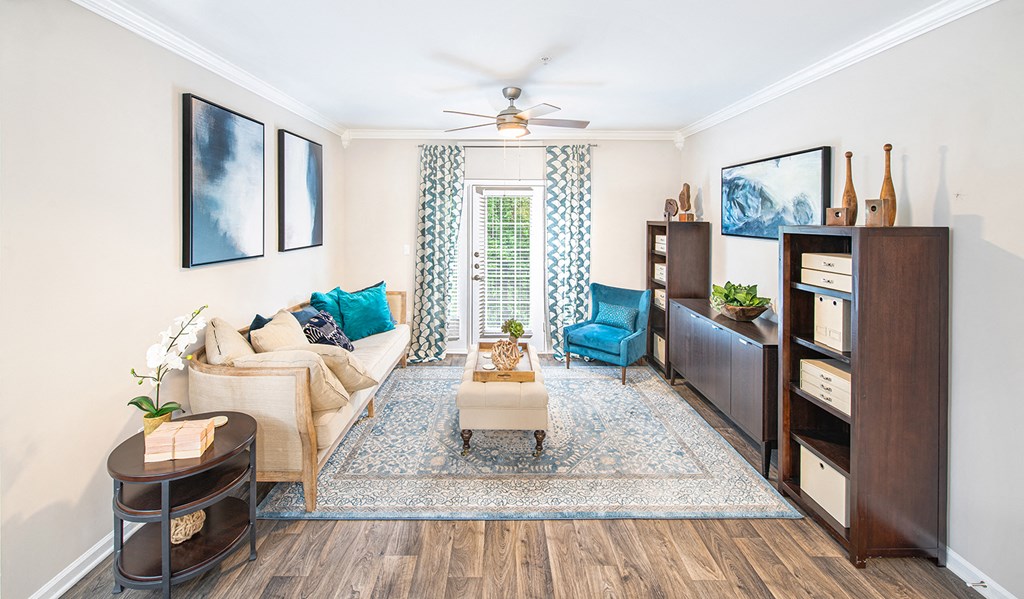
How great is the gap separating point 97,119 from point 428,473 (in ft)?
8.17

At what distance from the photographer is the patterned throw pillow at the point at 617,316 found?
5738 mm

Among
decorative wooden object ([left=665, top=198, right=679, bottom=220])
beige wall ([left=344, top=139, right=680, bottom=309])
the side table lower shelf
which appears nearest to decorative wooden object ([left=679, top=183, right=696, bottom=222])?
decorative wooden object ([left=665, top=198, right=679, bottom=220])

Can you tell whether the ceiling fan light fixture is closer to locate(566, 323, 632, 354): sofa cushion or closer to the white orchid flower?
locate(566, 323, 632, 354): sofa cushion

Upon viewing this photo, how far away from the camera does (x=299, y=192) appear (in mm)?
4895

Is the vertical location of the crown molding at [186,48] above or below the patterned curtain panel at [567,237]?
above

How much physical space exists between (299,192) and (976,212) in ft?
15.3

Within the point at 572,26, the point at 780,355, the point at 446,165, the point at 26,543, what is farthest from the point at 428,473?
the point at 446,165

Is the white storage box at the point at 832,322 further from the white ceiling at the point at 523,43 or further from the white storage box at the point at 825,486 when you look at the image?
the white ceiling at the point at 523,43

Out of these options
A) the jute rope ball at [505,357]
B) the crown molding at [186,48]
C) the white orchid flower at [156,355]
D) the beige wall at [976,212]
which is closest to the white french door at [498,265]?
the crown molding at [186,48]

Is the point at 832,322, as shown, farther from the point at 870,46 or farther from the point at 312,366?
the point at 312,366

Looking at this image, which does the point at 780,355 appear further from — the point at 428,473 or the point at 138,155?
the point at 138,155

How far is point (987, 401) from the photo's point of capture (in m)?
2.33

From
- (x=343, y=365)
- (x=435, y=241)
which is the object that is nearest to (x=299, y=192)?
(x=435, y=241)

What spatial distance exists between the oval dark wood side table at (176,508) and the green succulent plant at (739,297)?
3390 millimetres
